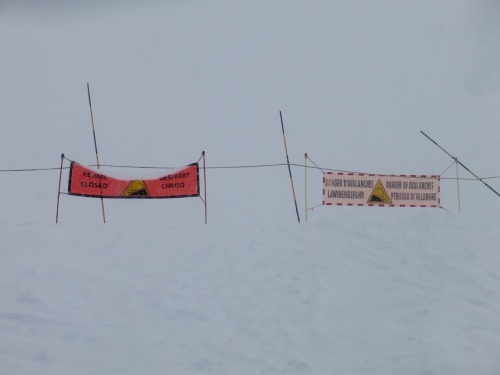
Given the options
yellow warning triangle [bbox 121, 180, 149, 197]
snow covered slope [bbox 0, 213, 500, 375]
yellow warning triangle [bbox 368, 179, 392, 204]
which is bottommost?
snow covered slope [bbox 0, 213, 500, 375]

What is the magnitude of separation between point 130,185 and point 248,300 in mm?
3149

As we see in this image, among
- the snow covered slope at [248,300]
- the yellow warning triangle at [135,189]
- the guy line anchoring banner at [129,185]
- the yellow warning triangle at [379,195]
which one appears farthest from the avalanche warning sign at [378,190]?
the yellow warning triangle at [135,189]

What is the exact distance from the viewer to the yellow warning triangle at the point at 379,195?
10031mm

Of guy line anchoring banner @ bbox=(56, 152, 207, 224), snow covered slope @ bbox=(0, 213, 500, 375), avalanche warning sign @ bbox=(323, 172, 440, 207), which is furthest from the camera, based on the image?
avalanche warning sign @ bbox=(323, 172, 440, 207)

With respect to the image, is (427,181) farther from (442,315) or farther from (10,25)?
(10,25)

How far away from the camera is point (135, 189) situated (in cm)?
890

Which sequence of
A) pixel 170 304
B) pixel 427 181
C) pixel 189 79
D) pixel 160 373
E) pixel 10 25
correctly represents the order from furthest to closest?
pixel 10 25 < pixel 189 79 < pixel 427 181 < pixel 170 304 < pixel 160 373

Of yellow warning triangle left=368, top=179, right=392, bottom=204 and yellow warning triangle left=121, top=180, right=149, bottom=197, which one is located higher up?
yellow warning triangle left=121, top=180, right=149, bottom=197

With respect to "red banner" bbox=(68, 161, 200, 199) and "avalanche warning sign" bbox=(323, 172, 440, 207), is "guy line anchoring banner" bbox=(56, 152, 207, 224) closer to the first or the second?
"red banner" bbox=(68, 161, 200, 199)

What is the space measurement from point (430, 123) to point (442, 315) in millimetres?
19838

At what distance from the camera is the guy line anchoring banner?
341 inches

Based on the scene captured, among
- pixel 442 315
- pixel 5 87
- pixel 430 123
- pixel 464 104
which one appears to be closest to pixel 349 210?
pixel 442 315

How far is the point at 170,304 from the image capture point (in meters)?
6.83

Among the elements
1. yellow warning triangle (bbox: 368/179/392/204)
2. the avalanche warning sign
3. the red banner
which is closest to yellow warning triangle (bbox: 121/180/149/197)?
the red banner
